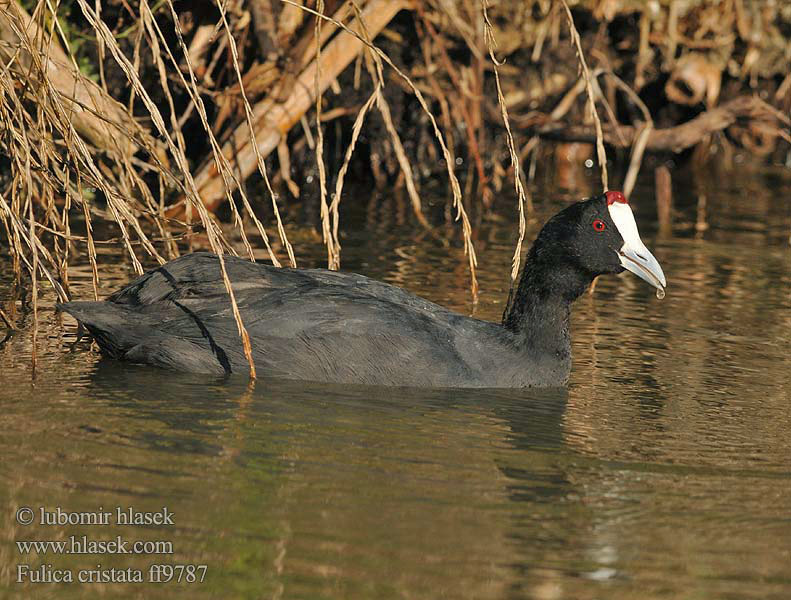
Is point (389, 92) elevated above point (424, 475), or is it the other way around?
point (389, 92)

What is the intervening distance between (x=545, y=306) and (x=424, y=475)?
178 centimetres

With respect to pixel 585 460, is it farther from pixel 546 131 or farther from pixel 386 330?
pixel 546 131

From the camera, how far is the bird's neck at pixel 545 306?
231 inches

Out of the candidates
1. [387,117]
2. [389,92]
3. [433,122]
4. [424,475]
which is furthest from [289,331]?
[389,92]

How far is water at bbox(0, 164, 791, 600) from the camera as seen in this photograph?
353 cm

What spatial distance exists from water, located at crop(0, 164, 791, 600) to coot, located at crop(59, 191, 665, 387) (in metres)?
0.11

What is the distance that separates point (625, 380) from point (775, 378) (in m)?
0.66

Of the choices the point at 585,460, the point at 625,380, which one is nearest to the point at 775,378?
the point at 625,380

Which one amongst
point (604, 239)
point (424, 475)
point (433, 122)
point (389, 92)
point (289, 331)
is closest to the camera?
point (424, 475)

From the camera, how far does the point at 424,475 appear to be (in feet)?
14.1

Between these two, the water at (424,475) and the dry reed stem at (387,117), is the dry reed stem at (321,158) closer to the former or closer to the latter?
the dry reed stem at (387,117)

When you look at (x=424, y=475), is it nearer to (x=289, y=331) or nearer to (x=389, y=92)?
(x=289, y=331)

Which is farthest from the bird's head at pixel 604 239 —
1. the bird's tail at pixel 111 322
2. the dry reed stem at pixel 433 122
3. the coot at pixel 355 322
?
the bird's tail at pixel 111 322

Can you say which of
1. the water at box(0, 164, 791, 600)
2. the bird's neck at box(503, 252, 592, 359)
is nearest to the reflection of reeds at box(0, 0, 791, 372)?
the bird's neck at box(503, 252, 592, 359)
